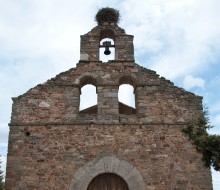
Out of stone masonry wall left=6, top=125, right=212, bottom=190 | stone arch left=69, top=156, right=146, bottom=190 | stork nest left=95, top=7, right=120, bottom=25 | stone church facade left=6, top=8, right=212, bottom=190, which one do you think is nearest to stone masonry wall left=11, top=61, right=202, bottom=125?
stone church facade left=6, top=8, right=212, bottom=190

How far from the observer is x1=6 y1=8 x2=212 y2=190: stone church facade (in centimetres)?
858

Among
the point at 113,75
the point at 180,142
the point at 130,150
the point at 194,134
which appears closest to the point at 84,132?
the point at 130,150

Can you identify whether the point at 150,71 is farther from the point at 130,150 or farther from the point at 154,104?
the point at 130,150

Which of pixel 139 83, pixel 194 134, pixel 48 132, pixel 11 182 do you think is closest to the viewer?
pixel 194 134

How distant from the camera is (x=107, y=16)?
10922 mm

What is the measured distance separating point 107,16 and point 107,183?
5.15 meters

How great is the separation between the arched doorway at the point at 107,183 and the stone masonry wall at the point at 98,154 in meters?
0.46

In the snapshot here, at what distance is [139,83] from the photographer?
9.69 meters

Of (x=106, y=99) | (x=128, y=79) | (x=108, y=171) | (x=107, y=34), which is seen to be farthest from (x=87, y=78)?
(x=108, y=171)

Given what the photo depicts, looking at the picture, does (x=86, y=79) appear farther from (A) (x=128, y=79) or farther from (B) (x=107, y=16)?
(B) (x=107, y=16)

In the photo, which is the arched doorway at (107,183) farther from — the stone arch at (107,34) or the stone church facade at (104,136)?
the stone arch at (107,34)

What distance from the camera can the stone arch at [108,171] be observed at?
8.48m

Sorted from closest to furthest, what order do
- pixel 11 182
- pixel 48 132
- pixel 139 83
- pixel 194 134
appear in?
pixel 194 134 → pixel 11 182 → pixel 48 132 → pixel 139 83

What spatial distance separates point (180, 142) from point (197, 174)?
2.90 ft
